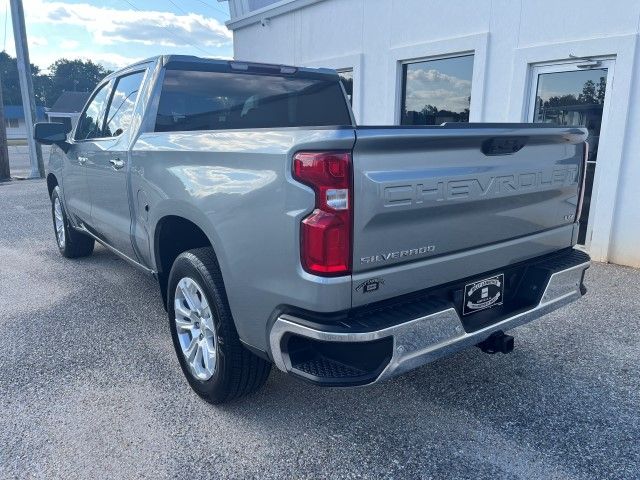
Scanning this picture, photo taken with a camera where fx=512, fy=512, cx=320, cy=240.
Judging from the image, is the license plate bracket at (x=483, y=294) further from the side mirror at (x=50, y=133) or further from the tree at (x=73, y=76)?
the tree at (x=73, y=76)

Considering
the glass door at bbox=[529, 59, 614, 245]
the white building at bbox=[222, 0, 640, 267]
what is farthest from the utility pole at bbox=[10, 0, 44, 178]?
the glass door at bbox=[529, 59, 614, 245]

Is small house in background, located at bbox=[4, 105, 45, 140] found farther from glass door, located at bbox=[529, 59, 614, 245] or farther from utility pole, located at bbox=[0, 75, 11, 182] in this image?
glass door, located at bbox=[529, 59, 614, 245]

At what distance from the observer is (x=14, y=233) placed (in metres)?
7.58

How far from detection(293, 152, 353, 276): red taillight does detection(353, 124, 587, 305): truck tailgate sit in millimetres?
47

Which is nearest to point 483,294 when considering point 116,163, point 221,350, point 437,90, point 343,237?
point 343,237

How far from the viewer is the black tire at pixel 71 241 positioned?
5723 mm

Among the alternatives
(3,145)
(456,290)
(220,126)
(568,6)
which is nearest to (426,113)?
(568,6)

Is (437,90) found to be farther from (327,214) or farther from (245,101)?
(327,214)

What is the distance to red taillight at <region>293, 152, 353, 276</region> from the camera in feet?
6.46

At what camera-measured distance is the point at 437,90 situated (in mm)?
7242

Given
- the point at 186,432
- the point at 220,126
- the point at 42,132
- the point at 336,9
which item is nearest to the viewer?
the point at 186,432

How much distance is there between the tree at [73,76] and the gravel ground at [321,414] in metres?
87.0

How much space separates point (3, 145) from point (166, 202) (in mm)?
14215

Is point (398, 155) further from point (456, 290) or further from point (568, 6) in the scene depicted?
point (568, 6)
